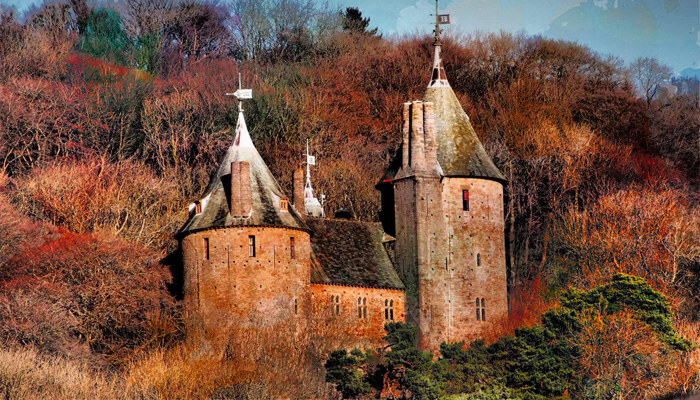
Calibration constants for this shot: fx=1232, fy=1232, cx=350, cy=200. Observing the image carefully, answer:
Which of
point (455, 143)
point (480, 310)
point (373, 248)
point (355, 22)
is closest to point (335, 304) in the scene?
point (373, 248)

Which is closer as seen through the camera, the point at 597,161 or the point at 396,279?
the point at 396,279

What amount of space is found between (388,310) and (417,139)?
768 centimetres

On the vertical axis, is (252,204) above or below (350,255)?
above

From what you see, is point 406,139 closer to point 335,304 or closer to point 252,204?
point 335,304

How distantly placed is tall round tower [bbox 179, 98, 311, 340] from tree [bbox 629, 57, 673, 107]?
38.2m

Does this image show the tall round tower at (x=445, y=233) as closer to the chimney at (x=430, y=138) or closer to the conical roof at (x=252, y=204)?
the chimney at (x=430, y=138)

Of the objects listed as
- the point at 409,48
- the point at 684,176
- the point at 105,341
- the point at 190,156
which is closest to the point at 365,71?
the point at 409,48

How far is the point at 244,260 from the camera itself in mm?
48094

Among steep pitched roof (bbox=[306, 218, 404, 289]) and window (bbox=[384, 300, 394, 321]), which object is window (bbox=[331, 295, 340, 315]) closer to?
steep pitched roof (bbox=[306, 218, 404, 289])

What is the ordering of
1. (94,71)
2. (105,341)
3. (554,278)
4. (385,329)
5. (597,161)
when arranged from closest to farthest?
(105,341), (385,329), (554,278), (597,161), (94,71)

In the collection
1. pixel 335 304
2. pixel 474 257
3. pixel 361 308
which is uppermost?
pixel 474 257

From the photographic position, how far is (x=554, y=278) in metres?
62.1

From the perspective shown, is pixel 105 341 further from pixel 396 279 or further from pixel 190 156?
pixel 190 156

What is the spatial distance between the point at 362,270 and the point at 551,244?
1612 cm
